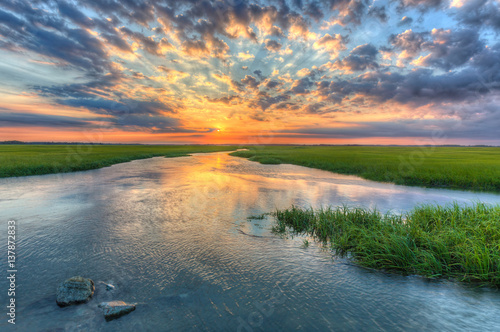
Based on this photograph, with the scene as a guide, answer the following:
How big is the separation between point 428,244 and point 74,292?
11.7 meters

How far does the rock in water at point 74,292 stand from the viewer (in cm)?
615

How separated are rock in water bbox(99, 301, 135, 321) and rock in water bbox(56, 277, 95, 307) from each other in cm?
75

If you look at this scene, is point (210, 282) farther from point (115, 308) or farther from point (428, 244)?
point (428, 244)

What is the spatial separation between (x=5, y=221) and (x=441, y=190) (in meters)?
35.9

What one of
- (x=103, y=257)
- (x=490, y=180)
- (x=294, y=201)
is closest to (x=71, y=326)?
(x=103, y=257)

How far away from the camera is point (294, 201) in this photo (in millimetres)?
18484

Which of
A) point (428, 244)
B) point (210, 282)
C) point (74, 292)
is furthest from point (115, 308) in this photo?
point (428, 244)

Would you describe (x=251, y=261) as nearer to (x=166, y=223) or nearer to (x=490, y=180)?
(x=166, y=223)

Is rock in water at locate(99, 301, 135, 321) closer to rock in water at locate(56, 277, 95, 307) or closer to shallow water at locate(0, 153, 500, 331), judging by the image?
shallow water at locate(0, 153, 500, 331)

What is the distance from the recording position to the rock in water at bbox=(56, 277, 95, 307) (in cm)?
615

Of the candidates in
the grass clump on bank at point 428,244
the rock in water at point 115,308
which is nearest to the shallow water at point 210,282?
the rock in water at point 115,308

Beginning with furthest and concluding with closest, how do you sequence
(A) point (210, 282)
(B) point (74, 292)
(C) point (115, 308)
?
(A) point (210, 282), (B) point (74, 292), (C) point (115, 308)

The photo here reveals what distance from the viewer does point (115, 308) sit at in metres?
5.88

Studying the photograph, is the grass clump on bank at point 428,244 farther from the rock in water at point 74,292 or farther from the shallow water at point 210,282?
the rock in water at point 74,292
